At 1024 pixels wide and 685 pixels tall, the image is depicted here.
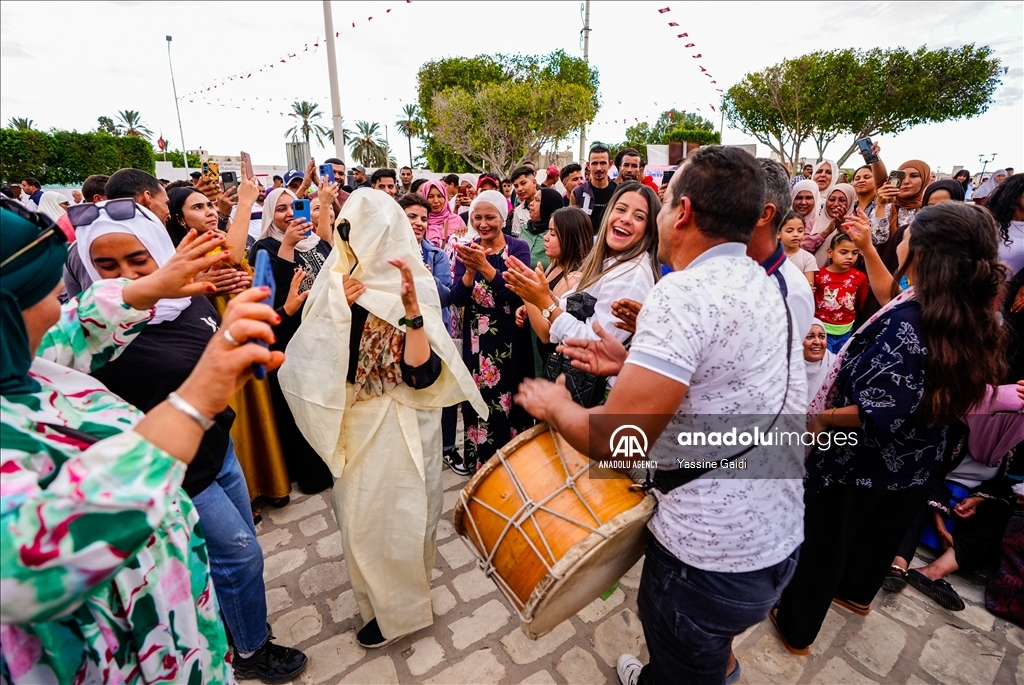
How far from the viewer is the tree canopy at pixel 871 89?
22.8 m

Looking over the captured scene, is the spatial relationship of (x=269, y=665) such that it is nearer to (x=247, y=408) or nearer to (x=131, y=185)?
(x=247, y=408)

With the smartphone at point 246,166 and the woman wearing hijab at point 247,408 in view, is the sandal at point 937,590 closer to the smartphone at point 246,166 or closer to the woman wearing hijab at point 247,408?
the woman wearing hijab at point 247,408

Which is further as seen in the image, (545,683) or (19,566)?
(545,683)

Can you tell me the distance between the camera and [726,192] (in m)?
1.45

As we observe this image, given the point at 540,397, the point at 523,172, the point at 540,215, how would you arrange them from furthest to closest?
the point at 523,172, the point at 540,215, the point at 540,397

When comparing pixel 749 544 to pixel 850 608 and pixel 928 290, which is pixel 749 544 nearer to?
pixel 928 290

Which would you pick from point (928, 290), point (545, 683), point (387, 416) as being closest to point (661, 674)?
point (545, 683)

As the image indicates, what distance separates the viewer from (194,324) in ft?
7.27

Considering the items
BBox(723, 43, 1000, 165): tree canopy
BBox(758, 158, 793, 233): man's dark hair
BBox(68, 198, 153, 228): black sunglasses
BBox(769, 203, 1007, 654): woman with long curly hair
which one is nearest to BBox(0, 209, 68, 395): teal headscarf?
BBox(68, 198, 153, 228): black sunglasses

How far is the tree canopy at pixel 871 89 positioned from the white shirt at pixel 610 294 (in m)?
29.2

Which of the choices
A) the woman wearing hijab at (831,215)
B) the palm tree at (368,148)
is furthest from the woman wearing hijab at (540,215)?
the palm tree at (368,148)

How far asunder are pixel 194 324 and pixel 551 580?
185cm

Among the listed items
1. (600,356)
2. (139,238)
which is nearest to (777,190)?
(600,356)

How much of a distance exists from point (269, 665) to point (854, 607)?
3139 mm
